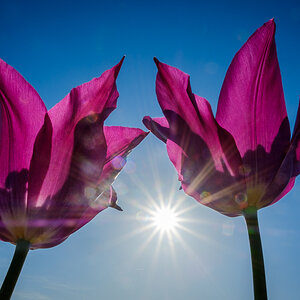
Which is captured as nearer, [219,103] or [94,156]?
[94,156]

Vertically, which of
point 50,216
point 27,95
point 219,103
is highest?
point 219,103

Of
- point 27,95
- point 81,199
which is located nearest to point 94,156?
point 81,199

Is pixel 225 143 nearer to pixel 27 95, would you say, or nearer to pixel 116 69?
pixel 116 69

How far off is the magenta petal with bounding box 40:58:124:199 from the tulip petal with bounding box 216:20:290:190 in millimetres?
A: 249

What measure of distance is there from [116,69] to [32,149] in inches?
8.9

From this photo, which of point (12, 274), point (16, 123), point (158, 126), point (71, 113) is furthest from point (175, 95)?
point (12, 274)

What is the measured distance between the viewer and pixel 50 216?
0.57m

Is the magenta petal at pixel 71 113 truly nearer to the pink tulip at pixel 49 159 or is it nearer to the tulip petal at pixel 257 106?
the pink tulip at pixel 49 159

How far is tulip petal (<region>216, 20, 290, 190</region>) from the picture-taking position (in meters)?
0.62

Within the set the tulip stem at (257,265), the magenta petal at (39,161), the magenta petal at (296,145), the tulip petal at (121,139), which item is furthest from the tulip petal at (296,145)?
the magenta petal at (39,161)

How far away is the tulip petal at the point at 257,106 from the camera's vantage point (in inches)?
24.5

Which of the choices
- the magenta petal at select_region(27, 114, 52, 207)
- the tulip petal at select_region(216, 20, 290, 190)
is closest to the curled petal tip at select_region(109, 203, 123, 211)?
the magenta petal at select_region(27, 114, 52, 207)

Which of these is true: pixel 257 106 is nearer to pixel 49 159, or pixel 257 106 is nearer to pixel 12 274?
pixel 49 159

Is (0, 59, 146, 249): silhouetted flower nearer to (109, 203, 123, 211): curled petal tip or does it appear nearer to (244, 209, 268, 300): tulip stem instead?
(109, 203, 123, 211): curled petal tip
